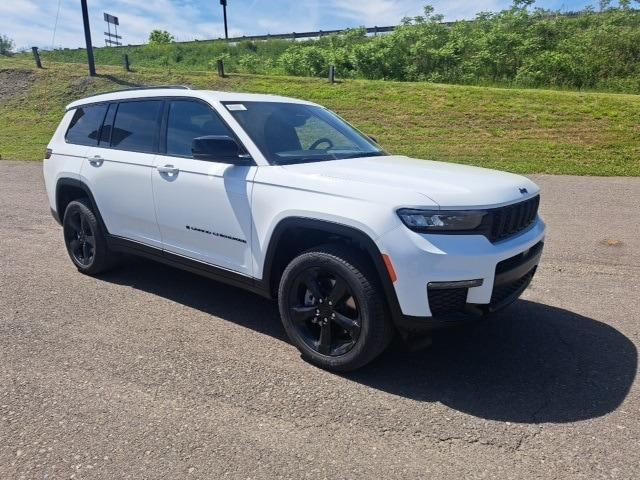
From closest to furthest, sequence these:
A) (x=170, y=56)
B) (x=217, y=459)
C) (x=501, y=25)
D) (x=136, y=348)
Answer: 1. (x=217, y=459)
2. (x=136, y=348)
3. (x=501, y=25)
4. (x=170, y=56)

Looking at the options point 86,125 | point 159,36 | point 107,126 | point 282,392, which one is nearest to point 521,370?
point 282,392

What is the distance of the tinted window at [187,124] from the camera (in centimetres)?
420

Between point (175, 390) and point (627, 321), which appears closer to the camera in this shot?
point (175, 390)

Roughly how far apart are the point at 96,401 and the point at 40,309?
5.89 feet

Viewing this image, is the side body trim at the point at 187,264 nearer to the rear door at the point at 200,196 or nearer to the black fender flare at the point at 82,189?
the rear door at the point at 200,196

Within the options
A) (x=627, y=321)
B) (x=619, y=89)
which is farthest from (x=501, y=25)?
(x=627, y=321)

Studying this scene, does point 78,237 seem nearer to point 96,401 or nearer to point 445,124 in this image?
point 96,401

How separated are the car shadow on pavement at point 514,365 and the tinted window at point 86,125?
6.47ft

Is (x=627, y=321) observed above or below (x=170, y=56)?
below

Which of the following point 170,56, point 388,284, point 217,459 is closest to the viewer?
point 217,459

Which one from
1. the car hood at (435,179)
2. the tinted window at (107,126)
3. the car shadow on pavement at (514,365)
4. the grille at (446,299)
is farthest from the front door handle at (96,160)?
the grille at (446,299)

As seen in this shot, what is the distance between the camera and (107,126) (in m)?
5.14

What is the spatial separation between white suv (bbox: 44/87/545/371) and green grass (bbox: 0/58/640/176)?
9.04 m

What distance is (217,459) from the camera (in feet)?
8.76
